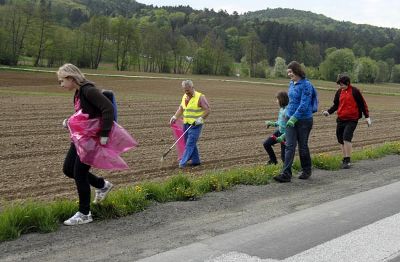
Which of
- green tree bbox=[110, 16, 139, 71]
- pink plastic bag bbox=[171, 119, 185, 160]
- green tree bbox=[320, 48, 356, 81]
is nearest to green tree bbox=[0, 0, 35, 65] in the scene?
green tree bbox=[110, 16, 139, 71]

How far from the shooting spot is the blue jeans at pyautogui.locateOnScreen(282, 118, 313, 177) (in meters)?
8.84

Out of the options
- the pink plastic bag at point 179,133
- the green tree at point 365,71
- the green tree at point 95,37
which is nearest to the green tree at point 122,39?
the green tree at point 95,37

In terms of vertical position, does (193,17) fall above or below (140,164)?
above

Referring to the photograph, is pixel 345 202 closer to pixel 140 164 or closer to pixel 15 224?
pixel 15 224

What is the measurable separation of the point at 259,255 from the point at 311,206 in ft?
7.68

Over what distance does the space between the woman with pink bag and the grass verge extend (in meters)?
0.26

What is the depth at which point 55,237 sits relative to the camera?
5.34 m

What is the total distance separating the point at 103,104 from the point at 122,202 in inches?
52.8

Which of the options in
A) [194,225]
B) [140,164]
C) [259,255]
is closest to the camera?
[259,255]

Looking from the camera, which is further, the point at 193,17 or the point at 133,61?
the point at 193,17

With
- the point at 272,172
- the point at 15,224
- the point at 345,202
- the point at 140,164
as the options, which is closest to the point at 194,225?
the point at 15,224

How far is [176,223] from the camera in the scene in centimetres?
604

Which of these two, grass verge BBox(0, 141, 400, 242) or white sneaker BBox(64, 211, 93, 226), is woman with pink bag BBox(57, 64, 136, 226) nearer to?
white sneaker BBox(64, 211, 93, 226)

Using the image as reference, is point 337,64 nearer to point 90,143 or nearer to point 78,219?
point 90,143
